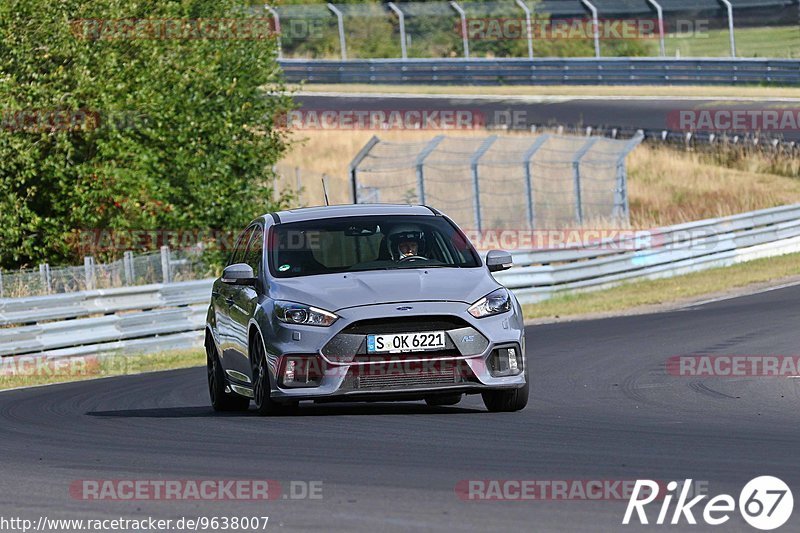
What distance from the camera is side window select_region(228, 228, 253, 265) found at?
12750 millimetres

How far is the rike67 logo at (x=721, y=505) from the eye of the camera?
6410 mm

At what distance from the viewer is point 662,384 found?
1305cm

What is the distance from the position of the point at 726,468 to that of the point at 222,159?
21199mm

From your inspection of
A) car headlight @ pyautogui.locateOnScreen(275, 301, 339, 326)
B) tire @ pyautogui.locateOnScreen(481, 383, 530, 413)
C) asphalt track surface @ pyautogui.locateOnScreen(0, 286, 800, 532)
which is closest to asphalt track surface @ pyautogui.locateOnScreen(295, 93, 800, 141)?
asphalt track surface @ pyautogui.locateOnScreen(0, 286, 800, 532)

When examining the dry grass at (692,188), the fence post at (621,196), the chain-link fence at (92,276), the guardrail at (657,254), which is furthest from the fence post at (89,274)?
the dry grass at (692,188)

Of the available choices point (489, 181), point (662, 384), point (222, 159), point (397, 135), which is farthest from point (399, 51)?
point (662, 384)

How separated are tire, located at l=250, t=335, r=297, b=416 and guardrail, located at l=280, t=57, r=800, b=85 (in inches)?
1492

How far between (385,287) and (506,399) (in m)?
1.18

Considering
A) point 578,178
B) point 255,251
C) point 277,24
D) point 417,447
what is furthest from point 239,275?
point 277,24

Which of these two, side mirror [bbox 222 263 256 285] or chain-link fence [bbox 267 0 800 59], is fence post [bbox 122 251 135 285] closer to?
side mirror [bbox 222 263 256 285]

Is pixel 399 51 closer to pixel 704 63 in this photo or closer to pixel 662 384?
pixel 704 63

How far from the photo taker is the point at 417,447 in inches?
348

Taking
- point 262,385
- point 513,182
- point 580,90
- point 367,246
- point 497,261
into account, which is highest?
point 367,246

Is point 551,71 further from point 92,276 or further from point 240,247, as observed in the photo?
point 240,247
